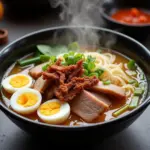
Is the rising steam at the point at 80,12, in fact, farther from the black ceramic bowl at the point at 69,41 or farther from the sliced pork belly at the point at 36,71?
the sliced pork belly at the point at 36,71

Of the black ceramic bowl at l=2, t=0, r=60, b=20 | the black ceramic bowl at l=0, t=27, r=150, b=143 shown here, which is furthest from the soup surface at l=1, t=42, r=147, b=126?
the black ceramic bowl at l=2, t=0, r=60, b=20

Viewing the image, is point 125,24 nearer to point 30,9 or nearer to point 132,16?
point 132,16

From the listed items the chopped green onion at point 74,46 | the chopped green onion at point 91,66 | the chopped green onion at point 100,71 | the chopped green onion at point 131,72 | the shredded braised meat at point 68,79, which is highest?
the shredded braised meat at point 68,79

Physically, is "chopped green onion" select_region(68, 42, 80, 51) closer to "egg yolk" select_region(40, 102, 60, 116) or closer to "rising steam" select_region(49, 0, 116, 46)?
"rising steam" select_region(49, 0, 116, 46)

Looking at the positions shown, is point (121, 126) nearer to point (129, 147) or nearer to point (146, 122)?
point (129, 147)

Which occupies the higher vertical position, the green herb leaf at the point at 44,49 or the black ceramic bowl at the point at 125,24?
the green herb leaf at the point at 44,49

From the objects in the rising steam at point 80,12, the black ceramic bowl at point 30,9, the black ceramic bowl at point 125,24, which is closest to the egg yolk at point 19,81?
the rising steam at point 80,12

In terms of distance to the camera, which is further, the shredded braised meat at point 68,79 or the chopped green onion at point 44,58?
the chopped green onion at point 44,58
